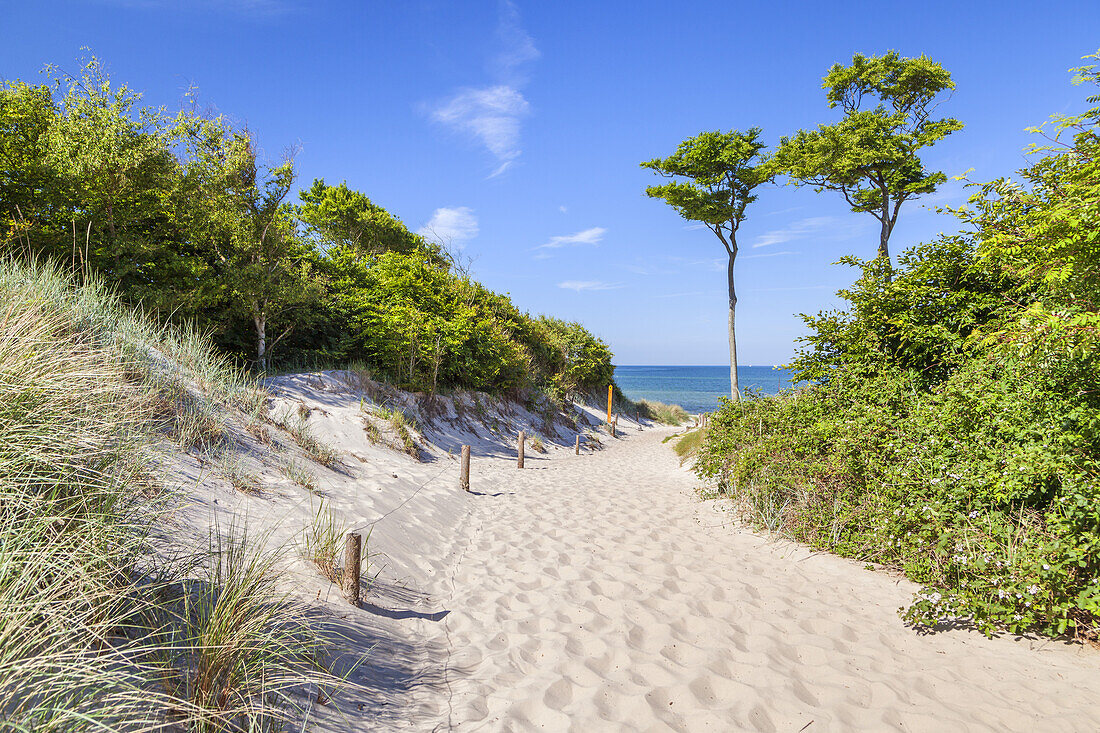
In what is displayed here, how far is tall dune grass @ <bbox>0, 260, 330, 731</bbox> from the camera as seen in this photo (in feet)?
5.99

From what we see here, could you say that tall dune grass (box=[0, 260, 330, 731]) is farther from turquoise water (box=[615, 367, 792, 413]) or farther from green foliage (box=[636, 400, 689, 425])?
green foliage (box=[636, 400, 689, 425])

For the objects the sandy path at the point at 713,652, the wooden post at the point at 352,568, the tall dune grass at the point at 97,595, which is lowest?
the sandy path at the point at 713,652

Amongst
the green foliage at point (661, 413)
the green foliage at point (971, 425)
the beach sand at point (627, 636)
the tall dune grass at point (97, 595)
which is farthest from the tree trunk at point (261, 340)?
the green foliage at point (661, 413)

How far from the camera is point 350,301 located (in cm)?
1400

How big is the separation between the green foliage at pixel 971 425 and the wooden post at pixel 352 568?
504cm

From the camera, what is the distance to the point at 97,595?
196 cm

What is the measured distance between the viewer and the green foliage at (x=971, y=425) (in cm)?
389

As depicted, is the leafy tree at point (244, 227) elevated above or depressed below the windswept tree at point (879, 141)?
below

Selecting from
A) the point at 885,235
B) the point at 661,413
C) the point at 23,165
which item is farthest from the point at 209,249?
the point at 661,413

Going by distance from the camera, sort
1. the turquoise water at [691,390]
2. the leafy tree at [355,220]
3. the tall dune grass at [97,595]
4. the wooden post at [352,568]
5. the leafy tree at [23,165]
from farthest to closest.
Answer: the turquoise water at [691,390] → the leafy tree at [355,220] → the leafy tree at [23,165] → the wooden post at [352,568] → the tall dune grass at [97,595]

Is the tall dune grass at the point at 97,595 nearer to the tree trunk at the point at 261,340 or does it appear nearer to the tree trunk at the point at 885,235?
the tree trunk at the point at 261,340

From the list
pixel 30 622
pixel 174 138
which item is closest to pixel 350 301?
pixel 174 138

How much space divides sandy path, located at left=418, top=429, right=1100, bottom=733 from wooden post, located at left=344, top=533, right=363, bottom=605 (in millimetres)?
728

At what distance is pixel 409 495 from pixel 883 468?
7.00m
